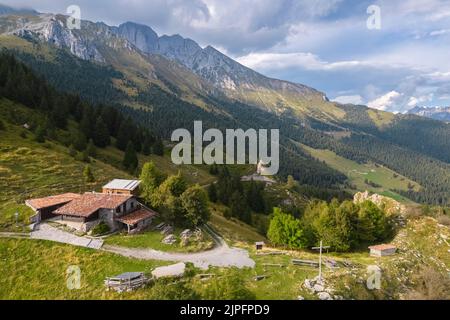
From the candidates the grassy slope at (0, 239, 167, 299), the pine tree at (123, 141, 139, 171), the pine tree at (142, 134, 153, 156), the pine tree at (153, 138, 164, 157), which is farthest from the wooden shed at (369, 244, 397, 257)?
the pine tree at (153, 138, 164, 157)

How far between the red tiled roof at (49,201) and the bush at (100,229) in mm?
9531

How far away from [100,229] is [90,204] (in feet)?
18.0

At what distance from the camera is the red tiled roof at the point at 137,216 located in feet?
186

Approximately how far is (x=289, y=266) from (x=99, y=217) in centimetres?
3005

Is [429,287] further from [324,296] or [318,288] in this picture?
[324,296]

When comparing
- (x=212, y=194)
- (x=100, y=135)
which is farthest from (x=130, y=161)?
(x=212, y=194)

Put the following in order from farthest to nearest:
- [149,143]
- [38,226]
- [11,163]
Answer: [149,143], [11,163], [38,226]

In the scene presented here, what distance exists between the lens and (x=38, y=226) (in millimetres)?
55844

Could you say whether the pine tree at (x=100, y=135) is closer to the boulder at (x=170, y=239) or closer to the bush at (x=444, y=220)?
the boulder at (x=170, y=239)

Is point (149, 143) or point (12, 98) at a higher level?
point (12, 98)

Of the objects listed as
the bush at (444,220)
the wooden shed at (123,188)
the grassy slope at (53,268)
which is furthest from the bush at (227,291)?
the bush at (444,220)

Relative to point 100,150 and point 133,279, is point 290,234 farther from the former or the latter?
point 100,150
